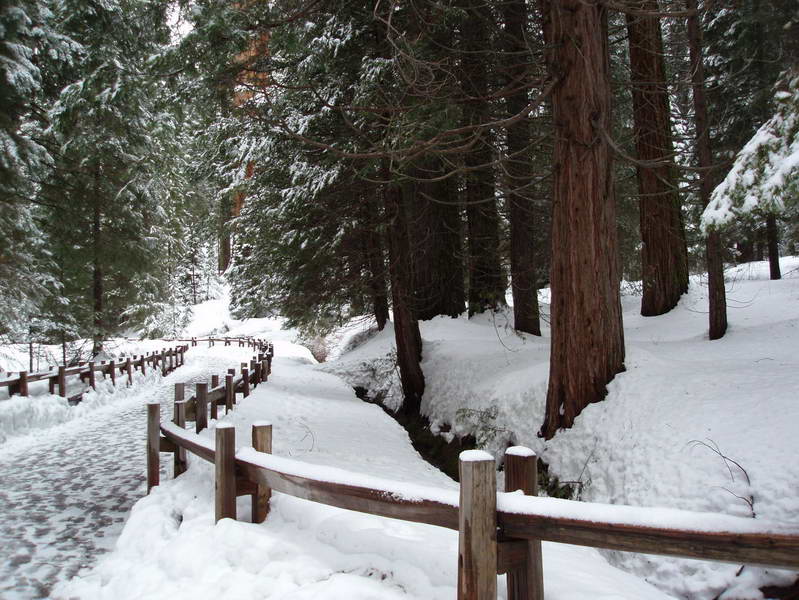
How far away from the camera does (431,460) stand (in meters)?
10.1

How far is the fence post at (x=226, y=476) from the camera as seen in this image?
439 cm

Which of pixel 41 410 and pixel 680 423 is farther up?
pixel 680 423

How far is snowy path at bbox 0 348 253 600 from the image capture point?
15.2 feet

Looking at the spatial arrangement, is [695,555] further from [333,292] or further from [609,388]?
[333,292]

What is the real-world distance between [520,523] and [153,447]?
16.8ft

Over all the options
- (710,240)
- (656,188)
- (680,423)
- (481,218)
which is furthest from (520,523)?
(481,218)

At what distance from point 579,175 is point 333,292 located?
27.1ft

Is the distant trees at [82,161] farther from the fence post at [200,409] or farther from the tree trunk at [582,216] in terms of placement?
the tree trunk at [582,216]

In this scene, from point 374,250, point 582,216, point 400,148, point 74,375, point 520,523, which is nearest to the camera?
point 520,523

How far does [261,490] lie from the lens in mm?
4484

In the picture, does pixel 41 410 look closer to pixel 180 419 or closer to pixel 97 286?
pixel 180 419

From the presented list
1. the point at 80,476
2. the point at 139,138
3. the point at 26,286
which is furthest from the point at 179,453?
the point at 139,138

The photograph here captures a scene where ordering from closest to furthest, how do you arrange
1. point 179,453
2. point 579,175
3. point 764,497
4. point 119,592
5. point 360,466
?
1. point 119,592
2. point 764,497
3. point 179,453
4. point 579,175
5. point 360,466

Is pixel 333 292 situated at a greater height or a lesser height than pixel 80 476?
greater
